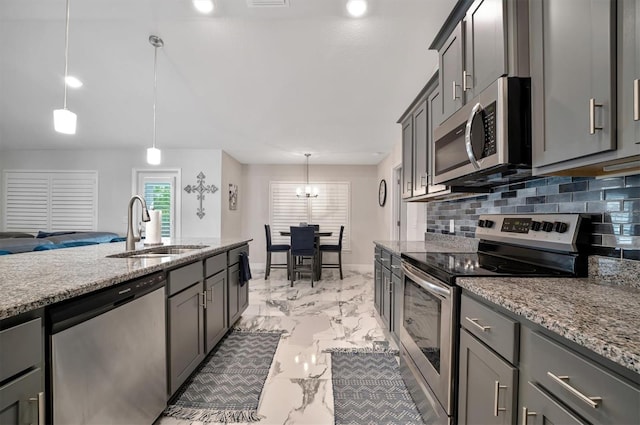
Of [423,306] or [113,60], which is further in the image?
[113,60]

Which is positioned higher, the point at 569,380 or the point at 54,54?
the point at 54,54

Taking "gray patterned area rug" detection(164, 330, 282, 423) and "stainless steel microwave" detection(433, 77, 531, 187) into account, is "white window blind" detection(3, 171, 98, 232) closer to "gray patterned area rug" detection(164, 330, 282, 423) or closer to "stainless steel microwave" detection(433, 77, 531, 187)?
"gray patterned area rug" detection(164, 330, 282, 423)

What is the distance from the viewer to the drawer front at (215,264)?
210 cm

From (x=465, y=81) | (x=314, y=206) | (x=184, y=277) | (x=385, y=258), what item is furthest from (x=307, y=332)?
(x=314, y=206)

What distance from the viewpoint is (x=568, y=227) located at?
1.23 meters

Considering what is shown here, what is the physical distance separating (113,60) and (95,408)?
141 inches

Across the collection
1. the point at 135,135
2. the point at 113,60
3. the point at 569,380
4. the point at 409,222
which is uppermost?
the point at 113,60

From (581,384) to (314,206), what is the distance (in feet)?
19.0

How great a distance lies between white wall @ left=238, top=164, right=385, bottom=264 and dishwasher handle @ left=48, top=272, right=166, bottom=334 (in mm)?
4966

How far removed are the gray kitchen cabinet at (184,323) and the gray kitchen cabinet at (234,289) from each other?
0.56 m

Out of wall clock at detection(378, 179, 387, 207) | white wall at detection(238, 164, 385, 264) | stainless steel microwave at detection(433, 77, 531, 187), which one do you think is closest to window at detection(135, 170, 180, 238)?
white wall at detection(238, 164, 385, 264)

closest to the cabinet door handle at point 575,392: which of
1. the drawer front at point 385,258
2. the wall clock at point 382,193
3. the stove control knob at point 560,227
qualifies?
the stove control knob at point 560,227

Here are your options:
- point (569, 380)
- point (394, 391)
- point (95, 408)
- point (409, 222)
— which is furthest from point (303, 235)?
point (569, 380)

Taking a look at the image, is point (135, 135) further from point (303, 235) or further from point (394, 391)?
point (394, 391)
